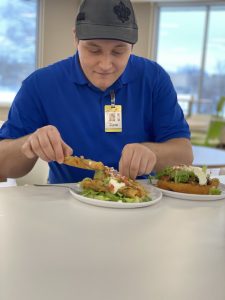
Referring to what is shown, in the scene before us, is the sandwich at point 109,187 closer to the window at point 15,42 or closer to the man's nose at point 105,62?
the man's nose at point 105,62

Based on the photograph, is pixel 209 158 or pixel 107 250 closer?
pixel 107 250

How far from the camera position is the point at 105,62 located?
1.37m

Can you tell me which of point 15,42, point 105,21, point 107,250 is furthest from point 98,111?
point 15,42

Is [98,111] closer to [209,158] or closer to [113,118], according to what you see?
[113,118]

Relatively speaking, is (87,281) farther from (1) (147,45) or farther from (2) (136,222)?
(1) (147,45)

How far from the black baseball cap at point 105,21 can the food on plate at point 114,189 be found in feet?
1.47


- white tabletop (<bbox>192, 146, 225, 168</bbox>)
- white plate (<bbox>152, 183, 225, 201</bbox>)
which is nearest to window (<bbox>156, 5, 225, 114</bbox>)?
white tabletop (<bbox>192, 146, 225, 168</bbox>)

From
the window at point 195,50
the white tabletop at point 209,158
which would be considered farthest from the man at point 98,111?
the window at point 195,50

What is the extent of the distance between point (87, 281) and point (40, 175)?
141 centimetres

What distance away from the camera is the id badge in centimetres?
161

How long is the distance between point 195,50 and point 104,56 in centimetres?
728

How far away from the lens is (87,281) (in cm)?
69

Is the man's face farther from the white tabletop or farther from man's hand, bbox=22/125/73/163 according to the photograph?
the white tabletop

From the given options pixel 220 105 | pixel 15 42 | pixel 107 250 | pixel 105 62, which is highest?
pixel 15 42
